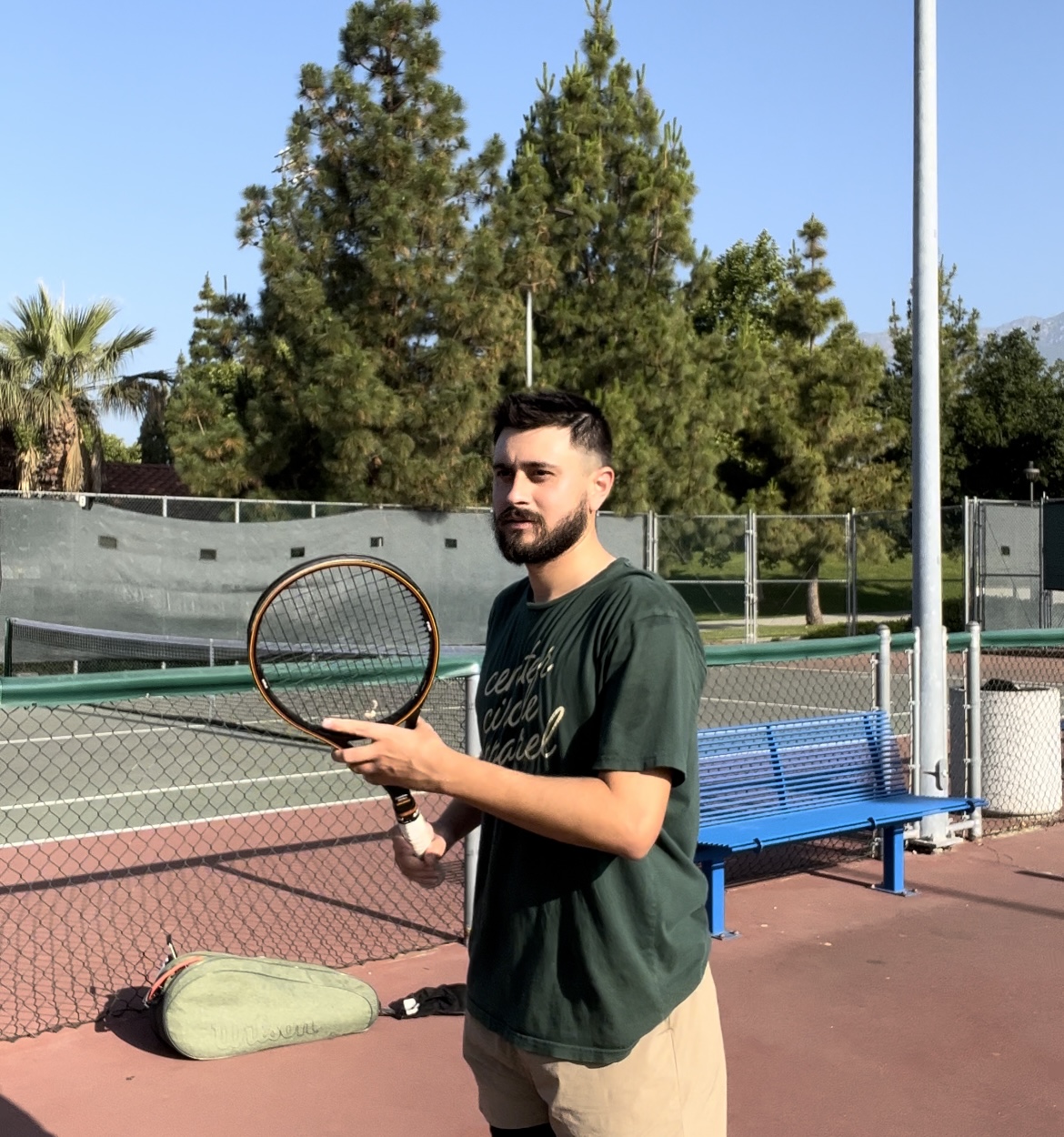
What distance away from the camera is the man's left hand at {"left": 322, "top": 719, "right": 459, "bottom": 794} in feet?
6.49

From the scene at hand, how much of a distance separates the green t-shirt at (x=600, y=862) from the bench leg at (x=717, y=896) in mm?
3660

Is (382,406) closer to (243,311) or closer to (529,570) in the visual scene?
(243,311)

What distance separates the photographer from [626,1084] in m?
2.25

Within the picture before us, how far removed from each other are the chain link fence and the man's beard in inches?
104

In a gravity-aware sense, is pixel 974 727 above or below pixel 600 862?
→ below

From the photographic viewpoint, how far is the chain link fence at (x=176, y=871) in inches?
202

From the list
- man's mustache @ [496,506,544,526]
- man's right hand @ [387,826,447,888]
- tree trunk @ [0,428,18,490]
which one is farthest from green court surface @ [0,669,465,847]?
tree trunk @ [0,428,18,490]

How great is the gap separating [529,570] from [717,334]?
1011 inches

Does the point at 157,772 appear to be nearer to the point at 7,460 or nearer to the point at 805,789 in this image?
the point at 805,789

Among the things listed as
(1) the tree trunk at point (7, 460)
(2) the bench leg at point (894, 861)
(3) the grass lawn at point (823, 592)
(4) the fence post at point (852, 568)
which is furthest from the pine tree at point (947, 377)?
(2) the bench leg at point (894, 861)

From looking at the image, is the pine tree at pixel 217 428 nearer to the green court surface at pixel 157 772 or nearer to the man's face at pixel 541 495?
the green court surface at pixel 157 772

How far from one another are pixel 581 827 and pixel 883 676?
5763mm

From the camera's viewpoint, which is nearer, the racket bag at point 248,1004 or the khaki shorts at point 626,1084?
the khaki shorts at point 626,1084

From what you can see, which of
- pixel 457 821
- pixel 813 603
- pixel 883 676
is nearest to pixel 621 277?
pixel 813 603
